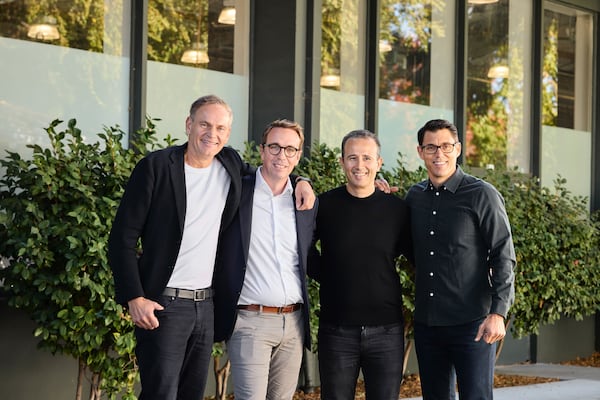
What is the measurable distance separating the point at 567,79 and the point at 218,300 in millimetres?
9312

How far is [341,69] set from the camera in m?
10.1

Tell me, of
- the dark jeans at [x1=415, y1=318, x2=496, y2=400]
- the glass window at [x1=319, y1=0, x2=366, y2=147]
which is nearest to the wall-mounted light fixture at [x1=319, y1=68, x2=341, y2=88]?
the glass window at [x1=319, y1=0, x2=366, y2=147]

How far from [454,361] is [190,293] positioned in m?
1.38

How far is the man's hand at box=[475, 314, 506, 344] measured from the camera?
16.0 ft

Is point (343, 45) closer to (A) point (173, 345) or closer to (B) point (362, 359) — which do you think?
(B) point (362, 359)

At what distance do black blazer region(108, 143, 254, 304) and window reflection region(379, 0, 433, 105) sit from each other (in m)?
6.16

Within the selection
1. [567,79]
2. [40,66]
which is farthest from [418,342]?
[567,79]

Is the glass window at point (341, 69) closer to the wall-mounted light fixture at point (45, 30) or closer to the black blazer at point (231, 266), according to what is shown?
the wall-mounted light fixture at point (45, 30)

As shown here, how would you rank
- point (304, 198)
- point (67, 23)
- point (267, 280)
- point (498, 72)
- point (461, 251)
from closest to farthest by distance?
point (267, 280), point (304, 198), point (461, 251), point (67, 23), point (498, 72)

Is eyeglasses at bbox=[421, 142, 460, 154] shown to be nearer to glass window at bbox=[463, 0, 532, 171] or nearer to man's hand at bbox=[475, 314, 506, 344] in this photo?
man's hand at bbox=[475, 314, 506, 344]

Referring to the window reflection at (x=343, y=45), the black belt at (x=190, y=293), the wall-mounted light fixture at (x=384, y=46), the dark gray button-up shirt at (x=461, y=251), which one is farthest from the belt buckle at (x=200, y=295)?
the wall-mounted light fixture at (x=384, y=46)

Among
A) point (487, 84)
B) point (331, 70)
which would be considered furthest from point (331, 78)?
point (487, 84)

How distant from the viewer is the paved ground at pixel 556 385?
9.09 m

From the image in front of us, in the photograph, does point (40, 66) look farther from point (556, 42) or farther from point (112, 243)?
point (556, 42)
